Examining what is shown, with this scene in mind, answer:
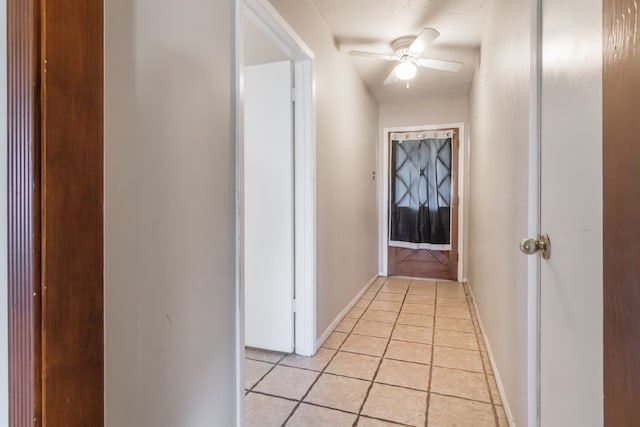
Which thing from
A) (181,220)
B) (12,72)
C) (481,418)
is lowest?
(481,418)

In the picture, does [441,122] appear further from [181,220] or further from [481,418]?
[181,220]

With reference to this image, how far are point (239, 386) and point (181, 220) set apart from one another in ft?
2.62

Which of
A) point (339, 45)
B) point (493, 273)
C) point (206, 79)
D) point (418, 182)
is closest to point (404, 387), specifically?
point (493, 273)

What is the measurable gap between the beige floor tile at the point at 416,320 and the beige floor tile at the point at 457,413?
106 cm

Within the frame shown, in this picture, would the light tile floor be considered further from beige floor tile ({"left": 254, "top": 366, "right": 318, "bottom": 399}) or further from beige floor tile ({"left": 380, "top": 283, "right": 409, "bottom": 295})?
beige floor tile ({"left": 380, "top": 283, "right": 409, "bottom": 295})

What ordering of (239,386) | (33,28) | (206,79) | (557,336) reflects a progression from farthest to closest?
(239,386) → (206,79) → (557,336) → (33,28)

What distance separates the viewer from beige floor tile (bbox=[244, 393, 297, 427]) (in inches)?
61.8

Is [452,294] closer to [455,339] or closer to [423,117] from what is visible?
[455,339]

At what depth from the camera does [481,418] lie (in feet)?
5.19

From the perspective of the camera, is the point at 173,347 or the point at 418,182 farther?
the point at 418,182

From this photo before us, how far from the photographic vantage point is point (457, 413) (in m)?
1.62

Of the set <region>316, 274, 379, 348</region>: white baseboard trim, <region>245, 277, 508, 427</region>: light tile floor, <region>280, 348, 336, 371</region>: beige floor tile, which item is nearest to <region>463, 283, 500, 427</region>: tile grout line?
<region>245, 277, 508, 427</region>: light tile floor

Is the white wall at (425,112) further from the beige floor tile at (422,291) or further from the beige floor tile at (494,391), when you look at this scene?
the beige floor tile at (494,391)

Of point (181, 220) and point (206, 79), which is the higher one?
point (206, 79)
